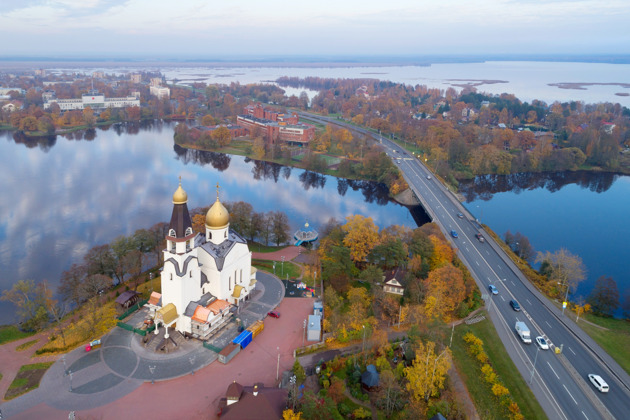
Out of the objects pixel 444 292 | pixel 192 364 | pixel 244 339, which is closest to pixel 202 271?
pixel 244 339

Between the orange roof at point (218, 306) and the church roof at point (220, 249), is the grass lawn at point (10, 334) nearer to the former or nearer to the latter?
the orange roof at point (218, 306)

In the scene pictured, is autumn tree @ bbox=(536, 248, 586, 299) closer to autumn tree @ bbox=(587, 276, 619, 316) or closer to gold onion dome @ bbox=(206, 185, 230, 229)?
autumn tree @ bbox=(587, 276, 619, 316)

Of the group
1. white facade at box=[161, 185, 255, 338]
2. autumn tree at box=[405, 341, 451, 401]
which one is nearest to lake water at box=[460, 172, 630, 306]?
autumn tree at box=[405, 341, 451, 401]

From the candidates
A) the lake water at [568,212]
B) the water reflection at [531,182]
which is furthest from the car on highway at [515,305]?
the water reflection at [531,182]

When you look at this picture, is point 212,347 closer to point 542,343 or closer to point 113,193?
point 542,343

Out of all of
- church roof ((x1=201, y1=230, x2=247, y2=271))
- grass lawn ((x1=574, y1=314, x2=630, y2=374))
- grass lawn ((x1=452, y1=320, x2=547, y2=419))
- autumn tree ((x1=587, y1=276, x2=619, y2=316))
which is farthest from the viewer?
autumn tree ((x1=587, y1=276, x2=619, y2=316))

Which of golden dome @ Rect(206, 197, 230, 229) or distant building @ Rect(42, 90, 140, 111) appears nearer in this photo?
golden dome @ Rect(206, 197, 230, 229)

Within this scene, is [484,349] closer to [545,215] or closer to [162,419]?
[162,419]

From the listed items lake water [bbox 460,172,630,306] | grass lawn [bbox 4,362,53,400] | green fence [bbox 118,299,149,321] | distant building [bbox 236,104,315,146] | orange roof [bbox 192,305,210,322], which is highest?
distant building [bbox 236,104,315,146]
